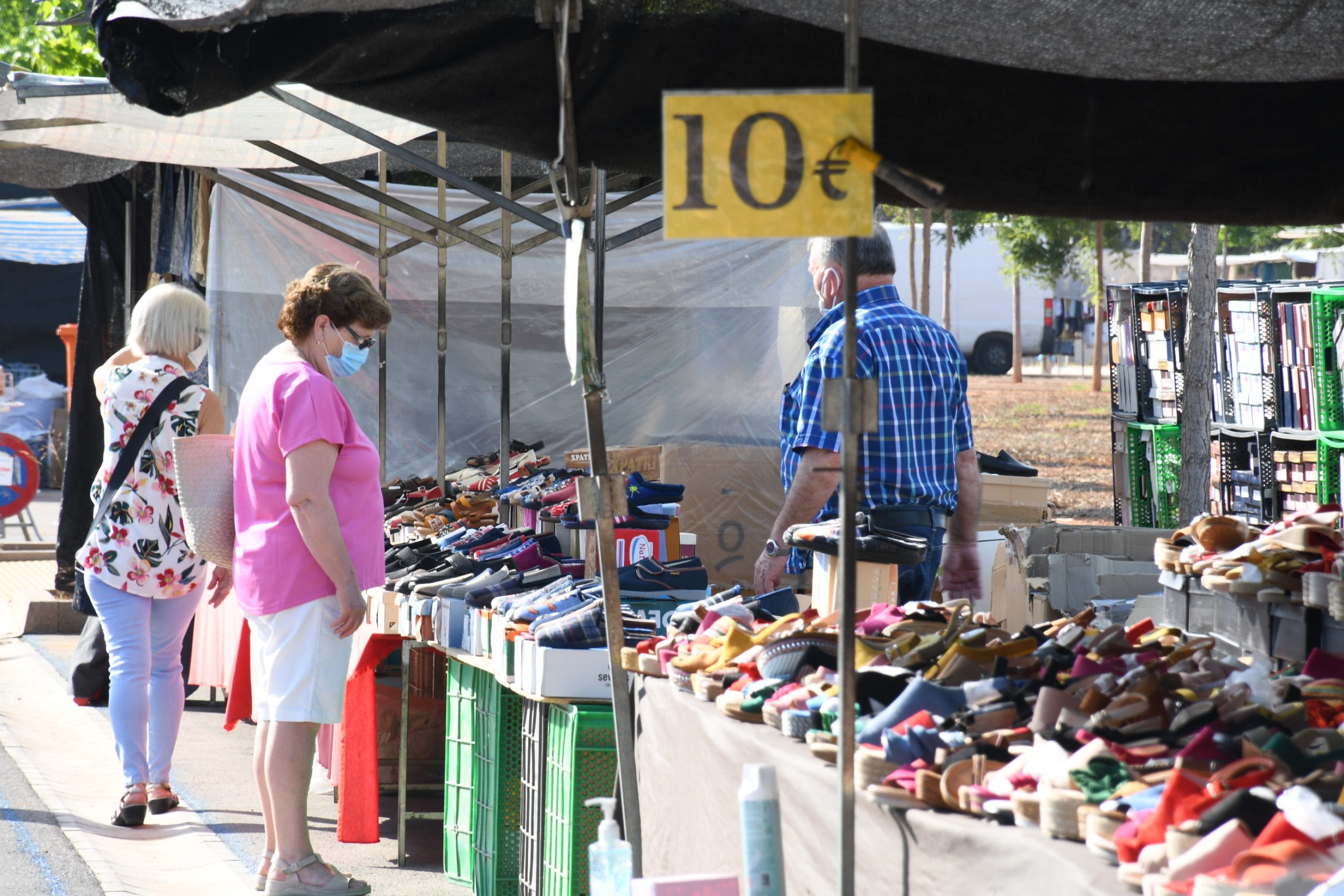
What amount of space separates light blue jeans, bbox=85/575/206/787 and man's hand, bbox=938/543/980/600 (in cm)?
280

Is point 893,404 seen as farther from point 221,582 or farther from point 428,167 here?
point 221,582

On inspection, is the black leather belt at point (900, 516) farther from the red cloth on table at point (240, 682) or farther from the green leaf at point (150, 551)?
the red cloth on table at point (240, 682)

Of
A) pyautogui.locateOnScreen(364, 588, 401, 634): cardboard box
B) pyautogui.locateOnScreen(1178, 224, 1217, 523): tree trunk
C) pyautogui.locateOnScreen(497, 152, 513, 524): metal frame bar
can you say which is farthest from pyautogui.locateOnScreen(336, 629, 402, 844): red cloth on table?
pyautogui.locateOnScreen(1178, 224, 1217, 523): tree trunk

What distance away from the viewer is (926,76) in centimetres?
307

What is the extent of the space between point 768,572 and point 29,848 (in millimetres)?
2876

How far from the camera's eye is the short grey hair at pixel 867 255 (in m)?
4.43

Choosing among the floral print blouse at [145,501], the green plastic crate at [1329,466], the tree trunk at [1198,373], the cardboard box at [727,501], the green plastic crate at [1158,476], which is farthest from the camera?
the green plastic crate at [1158,476]

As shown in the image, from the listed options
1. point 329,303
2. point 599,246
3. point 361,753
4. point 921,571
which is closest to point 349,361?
point 329,303

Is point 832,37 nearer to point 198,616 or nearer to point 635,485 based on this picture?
point 635,485

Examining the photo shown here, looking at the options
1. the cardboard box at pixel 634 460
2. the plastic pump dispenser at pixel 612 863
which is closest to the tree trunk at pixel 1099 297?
the cardboard box at pixel 634 460

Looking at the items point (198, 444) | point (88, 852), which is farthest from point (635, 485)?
point (88, 852)

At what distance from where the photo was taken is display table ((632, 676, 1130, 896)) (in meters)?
2.01

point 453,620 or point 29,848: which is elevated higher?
point 453,620

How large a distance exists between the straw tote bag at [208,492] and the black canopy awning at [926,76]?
181 cm
